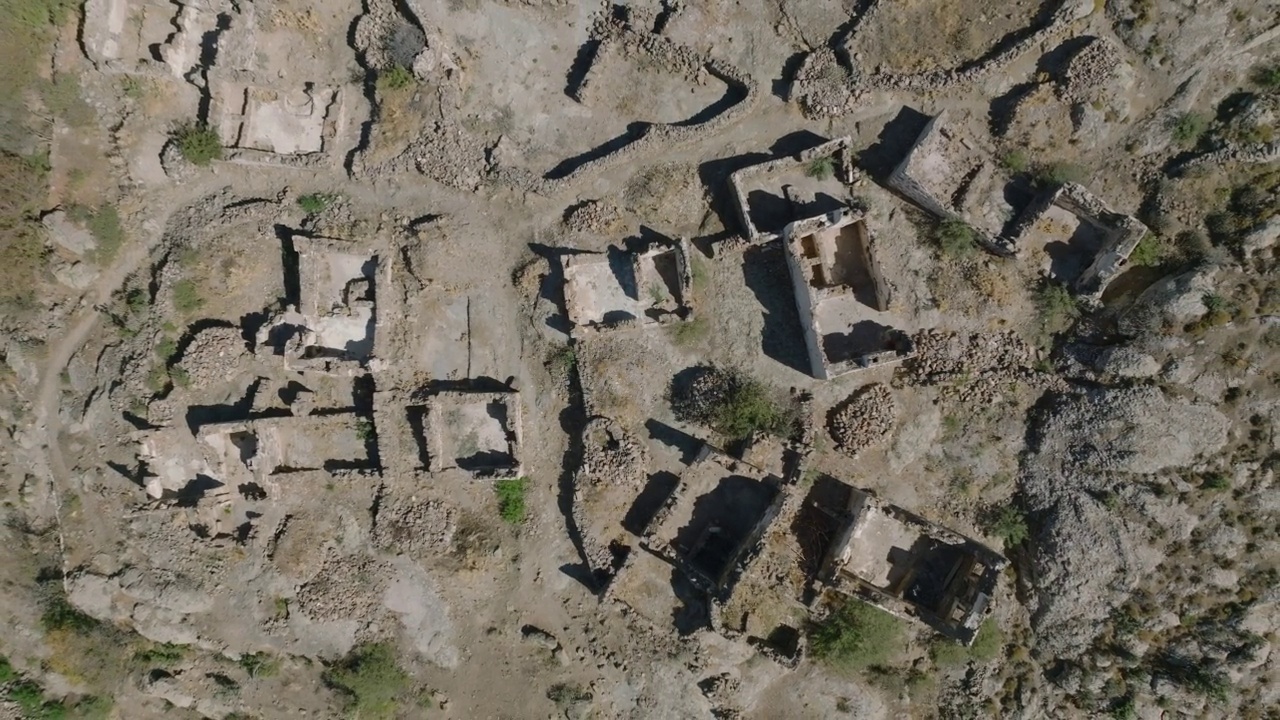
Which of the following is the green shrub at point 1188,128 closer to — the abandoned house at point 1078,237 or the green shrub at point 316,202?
the abandoned house at point 1078,237

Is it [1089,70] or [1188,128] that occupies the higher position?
[1089,70]

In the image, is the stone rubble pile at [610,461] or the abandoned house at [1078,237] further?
the stone rubble pile at [610,461]

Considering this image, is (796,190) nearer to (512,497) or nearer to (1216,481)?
(512,497)

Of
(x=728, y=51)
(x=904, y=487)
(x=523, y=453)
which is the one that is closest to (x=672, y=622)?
(x=523, y=453)

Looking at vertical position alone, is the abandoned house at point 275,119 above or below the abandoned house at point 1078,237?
below

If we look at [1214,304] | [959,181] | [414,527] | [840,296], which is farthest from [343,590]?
[1214,304]

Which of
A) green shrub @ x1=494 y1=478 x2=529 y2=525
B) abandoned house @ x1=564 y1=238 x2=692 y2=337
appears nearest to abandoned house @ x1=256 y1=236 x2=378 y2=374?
green shrub @ x1=494 y1=478 x2=529 y2=525

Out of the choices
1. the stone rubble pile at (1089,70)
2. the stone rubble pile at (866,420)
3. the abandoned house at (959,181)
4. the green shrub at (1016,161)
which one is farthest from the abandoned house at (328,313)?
the stone rubble pile at (1089,70)
